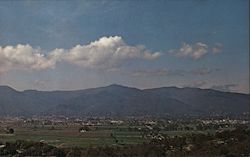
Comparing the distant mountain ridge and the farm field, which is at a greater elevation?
the distant mountain ridge

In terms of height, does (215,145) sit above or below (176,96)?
below

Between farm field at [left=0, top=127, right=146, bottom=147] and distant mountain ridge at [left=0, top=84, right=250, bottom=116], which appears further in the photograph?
distant mountain ridge at [left=0, top=84, right=250, bottom=116]

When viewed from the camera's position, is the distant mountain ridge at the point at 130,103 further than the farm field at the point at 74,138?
Yes

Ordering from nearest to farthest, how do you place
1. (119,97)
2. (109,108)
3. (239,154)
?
(239,154) → (109,108) → (119,97)

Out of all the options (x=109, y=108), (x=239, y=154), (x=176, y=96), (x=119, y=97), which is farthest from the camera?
(x=176, y=96)

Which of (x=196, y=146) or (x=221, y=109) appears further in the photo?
(x=221, y=109)

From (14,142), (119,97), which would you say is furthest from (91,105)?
(14,142)

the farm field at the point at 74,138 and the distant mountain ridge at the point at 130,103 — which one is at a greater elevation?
the distant mountain ridge at the point at 130,103

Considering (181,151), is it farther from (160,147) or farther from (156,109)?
(156,109)
